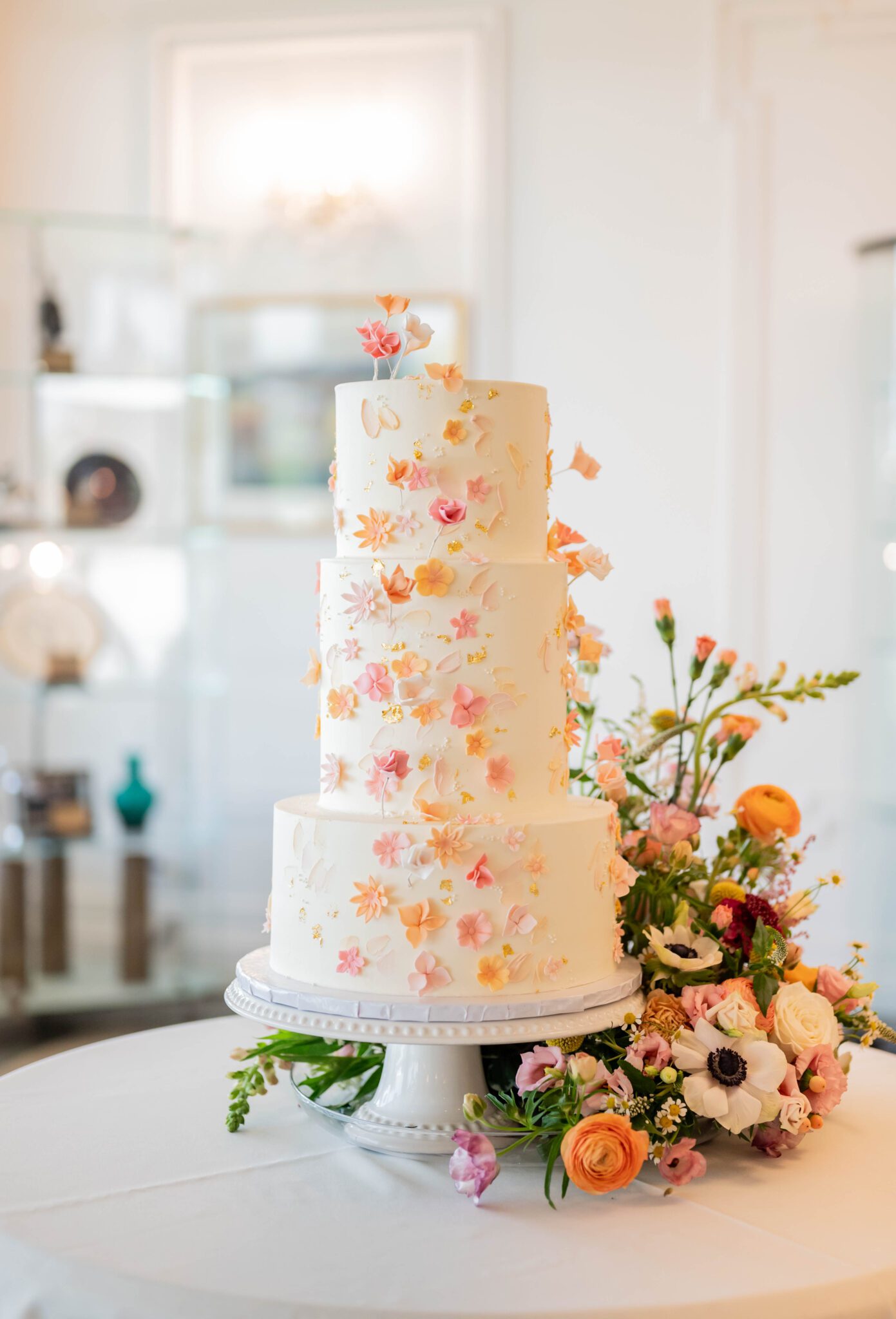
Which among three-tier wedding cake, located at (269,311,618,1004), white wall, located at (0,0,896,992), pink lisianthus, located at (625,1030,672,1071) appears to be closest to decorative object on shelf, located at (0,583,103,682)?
white wall, located at (0,0,896,992)

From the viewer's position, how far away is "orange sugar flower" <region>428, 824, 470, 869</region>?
5.04 ft

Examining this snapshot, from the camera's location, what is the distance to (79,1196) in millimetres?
1433

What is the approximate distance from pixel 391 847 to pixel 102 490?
9.62ft

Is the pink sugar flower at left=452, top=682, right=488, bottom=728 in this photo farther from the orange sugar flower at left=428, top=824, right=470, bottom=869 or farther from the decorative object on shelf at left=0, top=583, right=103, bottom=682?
the decorative object on shelf at left=0, top=583, right=103, bottom=682

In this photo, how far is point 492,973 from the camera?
1.54 m

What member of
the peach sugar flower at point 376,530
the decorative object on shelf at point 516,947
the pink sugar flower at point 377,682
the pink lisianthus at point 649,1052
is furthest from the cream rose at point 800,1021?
the peach sugar flower at point 376,530

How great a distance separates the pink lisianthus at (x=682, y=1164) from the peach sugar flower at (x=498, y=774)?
Answer: 45 cm

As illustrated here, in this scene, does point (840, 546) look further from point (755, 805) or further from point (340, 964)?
point (340, 964)

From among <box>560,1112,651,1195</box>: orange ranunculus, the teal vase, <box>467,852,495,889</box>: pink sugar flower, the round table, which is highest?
<box>467,852,495,889</box>: pink sugar flower

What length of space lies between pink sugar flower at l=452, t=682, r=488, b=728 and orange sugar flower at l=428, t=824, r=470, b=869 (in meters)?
0.13

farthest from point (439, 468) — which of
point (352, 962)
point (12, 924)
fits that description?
point (12, 924)

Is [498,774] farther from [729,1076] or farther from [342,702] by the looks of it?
[729,1076]

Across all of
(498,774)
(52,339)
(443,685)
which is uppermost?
(52,339)

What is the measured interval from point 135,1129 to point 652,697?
109 inches
